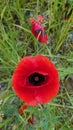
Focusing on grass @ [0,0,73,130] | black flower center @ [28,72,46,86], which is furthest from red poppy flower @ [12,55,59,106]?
grass @ [0,0,73,130]

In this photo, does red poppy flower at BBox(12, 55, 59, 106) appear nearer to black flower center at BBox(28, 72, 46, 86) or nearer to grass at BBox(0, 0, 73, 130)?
black flower center at BBox(28, 72, 46, 86)

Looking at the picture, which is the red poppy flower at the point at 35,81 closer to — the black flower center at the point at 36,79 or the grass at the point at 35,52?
the black flower center at the point at 36,79

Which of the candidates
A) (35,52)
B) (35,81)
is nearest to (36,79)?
(35,81)

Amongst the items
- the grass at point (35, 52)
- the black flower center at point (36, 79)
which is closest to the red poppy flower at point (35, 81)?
the black flower center at point (36, 79)

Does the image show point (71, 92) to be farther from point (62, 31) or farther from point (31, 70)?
point (31, 70)

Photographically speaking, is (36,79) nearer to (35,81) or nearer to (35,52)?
(35,81)
